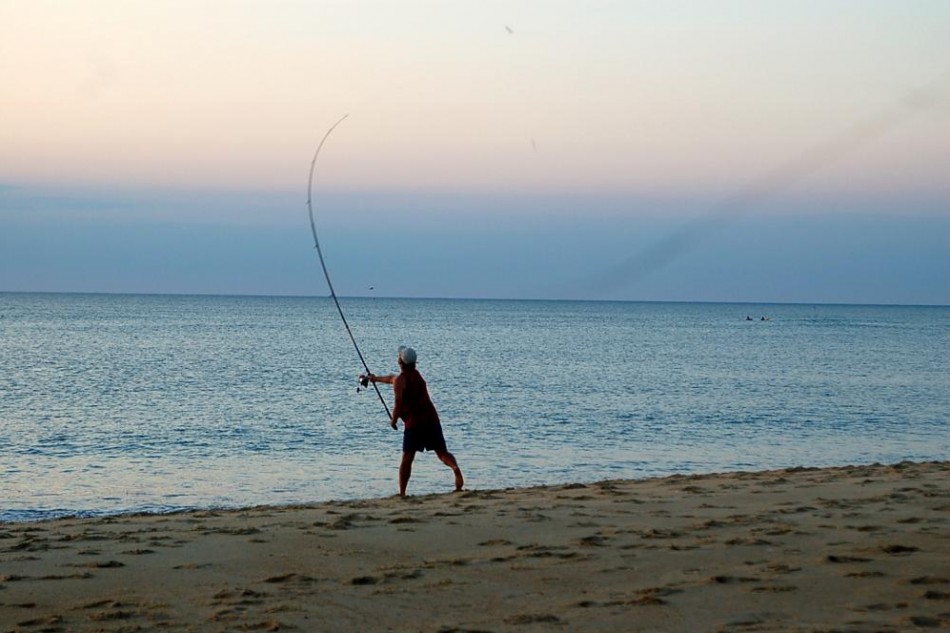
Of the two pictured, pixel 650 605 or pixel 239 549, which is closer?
pixel 650 605

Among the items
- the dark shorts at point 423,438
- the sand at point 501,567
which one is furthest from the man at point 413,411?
the sand at point 501,567

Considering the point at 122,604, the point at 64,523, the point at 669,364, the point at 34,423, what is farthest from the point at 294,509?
the point at 669,364

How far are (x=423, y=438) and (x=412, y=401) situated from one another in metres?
0.37

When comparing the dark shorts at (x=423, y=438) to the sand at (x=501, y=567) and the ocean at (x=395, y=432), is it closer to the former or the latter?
the sand at (x=501, y=567)

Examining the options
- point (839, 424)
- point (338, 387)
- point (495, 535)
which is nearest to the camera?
point (495, 535)

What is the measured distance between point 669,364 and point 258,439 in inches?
1183

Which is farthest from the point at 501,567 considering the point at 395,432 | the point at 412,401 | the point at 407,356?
the point at 395,432

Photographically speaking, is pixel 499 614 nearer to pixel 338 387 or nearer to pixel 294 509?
pixel 294 509

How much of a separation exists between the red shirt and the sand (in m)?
1.12

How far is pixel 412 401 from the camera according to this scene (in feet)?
33.6

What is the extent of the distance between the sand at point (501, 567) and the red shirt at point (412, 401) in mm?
1122

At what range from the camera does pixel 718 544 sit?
7.22 meters

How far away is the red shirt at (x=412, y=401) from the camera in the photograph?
10.1 metres

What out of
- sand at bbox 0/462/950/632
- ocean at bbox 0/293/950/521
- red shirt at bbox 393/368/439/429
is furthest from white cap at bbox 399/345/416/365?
ocean at bbox 0/293/950/521
